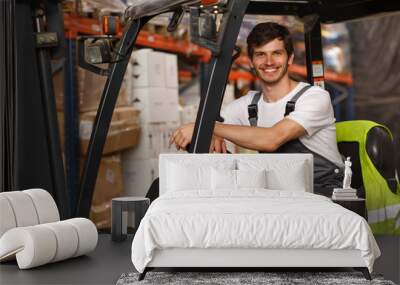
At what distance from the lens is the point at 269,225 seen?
4.01 metres

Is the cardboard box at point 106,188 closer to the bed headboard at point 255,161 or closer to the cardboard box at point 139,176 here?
the cardboard box at point 139,176

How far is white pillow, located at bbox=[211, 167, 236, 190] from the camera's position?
506cm

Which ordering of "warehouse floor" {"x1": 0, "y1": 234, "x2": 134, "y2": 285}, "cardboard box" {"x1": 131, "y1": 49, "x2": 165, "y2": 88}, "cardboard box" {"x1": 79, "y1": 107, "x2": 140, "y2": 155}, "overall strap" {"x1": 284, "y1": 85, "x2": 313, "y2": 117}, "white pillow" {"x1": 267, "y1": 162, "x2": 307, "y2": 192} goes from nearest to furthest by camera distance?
1. "warehouse floor" {"x1": 0, "y1": 234, "x2": 134, "y2": 285}
2. "white pillow" {"x1": 267, "y1": 162, "x2": 307, "y2": 192}
3. "overall strap" {"x1": 284, "y1": 85, "x2": 313, "y2": 117}
4. "cardboard box" {"x1": 79, "y1": 107, "x2": 140, "y2": 155}
5. "cardboard box" {"x1": 131, "y1": 49, "x2": 165, "y2": 88}

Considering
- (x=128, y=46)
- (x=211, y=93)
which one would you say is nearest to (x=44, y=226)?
(x=211, y=93)

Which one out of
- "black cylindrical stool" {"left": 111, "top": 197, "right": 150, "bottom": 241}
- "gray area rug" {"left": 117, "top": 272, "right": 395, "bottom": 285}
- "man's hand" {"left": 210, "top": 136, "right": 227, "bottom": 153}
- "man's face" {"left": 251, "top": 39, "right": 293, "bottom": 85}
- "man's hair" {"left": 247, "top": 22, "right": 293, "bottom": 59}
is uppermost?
"man's hair" {"left": 247, "top": 22, "right": 293, "bottom": 59}

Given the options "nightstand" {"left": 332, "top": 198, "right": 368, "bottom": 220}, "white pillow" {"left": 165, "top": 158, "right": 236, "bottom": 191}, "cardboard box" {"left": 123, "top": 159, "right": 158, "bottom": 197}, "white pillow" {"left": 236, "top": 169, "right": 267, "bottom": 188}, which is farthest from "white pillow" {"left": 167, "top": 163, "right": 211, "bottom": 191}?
"cardboard box" {"left": 123, "top": 159, "right": 158, "bottom": 197}

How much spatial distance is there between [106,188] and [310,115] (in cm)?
221

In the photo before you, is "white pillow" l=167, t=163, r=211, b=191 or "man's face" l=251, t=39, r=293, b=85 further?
"man's face" l=251, t=39, r=293, b=85

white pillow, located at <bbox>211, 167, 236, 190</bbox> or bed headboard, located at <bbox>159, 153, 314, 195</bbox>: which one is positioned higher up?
bed headboard, located at <bbox>159, 153, 314, 195</bbox>

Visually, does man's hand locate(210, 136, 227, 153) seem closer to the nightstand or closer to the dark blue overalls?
the dark blue overalls

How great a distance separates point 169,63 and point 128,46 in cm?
180

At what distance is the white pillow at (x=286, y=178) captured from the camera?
5.18 meters

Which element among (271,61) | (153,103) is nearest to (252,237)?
(271,61)

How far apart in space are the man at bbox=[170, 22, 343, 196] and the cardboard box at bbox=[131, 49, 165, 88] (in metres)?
1.50
